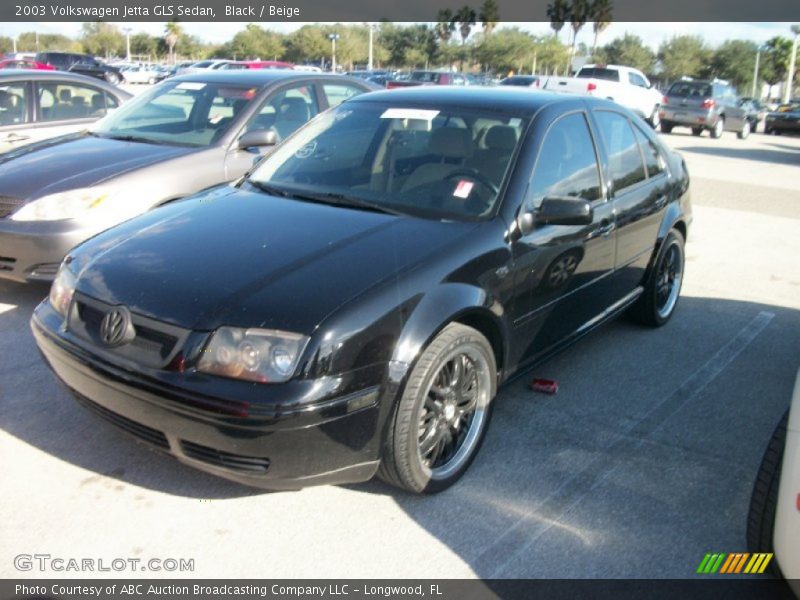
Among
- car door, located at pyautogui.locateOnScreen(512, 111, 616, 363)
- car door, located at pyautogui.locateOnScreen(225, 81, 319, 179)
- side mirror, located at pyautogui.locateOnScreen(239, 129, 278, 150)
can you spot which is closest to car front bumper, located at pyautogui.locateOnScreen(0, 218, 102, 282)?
side mirror, located at pyautogui.locateOnScreen(239, 129, 278, 150)

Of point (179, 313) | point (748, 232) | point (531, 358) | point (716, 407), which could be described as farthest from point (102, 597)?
point (748, 232)

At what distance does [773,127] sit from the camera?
30.8 metres

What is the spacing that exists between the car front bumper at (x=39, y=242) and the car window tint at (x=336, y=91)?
2797 mm

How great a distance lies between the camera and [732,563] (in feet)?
9.43

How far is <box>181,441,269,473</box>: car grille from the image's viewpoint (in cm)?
275

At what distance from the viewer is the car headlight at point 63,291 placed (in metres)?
3.22

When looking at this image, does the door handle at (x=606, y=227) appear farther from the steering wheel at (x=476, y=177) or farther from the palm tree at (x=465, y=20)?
the palm tree at (x=465, y=20)

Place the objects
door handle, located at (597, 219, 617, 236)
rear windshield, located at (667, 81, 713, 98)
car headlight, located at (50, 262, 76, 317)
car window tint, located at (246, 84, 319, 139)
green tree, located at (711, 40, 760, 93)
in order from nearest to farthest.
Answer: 1. car headlight, located at (50, 262, 76, 317)
2. door handle, located at (597, 219, 617, 236)
3. car window tint, located at (246, 84, 319, 139)
4. rear windshield, located at (667, 81, 713, 98)
5. green tree, located at (711, 40, 760, 93)

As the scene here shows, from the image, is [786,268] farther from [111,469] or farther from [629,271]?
[111,469]

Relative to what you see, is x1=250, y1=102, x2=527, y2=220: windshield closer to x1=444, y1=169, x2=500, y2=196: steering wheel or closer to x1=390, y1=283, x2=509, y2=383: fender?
x1=444, y1=169, x2=500, y2=196: steering wheel

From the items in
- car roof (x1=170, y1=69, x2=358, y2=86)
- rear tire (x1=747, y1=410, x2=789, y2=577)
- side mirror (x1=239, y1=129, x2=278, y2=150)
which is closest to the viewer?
rear tire (x1=747, y1=410, x2=789, y2=577)

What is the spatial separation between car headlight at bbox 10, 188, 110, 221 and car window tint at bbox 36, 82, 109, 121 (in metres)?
2.98

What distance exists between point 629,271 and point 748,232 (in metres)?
5.14

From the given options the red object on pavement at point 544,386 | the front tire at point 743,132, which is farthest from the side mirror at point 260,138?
the front tire at point 743,132
